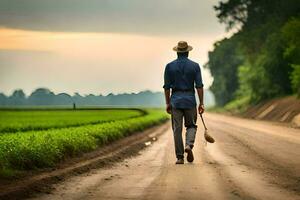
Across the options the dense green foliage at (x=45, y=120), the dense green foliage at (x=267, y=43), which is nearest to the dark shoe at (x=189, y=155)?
the dense green foliage at (x=45, y=120)

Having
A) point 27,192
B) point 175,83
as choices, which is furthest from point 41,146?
point 27,192

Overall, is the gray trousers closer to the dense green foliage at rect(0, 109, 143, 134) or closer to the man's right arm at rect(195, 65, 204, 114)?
the man's right arm at rect(195, 65, 204, 114)

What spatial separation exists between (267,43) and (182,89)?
59.4 meters

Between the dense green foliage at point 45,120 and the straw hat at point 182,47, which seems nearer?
the straw hat at point 182,47

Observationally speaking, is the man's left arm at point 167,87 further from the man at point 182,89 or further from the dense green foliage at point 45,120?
the dense green foliage at point 45,120

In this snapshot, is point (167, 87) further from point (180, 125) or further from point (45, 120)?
point (45, 120)

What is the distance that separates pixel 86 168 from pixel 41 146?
4.99 ft

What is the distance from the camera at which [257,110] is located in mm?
76688

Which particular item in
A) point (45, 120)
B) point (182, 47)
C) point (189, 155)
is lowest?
point (189, 155)

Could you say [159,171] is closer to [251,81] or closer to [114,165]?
[114,165]

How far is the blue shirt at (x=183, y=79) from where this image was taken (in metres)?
14.5

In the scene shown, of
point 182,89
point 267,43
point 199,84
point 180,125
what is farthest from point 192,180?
point 267,43

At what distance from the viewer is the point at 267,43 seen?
7250cm

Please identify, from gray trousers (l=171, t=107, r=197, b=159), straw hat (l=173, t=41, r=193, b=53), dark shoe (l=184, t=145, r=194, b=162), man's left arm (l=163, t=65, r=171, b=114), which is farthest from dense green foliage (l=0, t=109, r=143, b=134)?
dark shoe (l=184, t=145, r=194, b=162)
